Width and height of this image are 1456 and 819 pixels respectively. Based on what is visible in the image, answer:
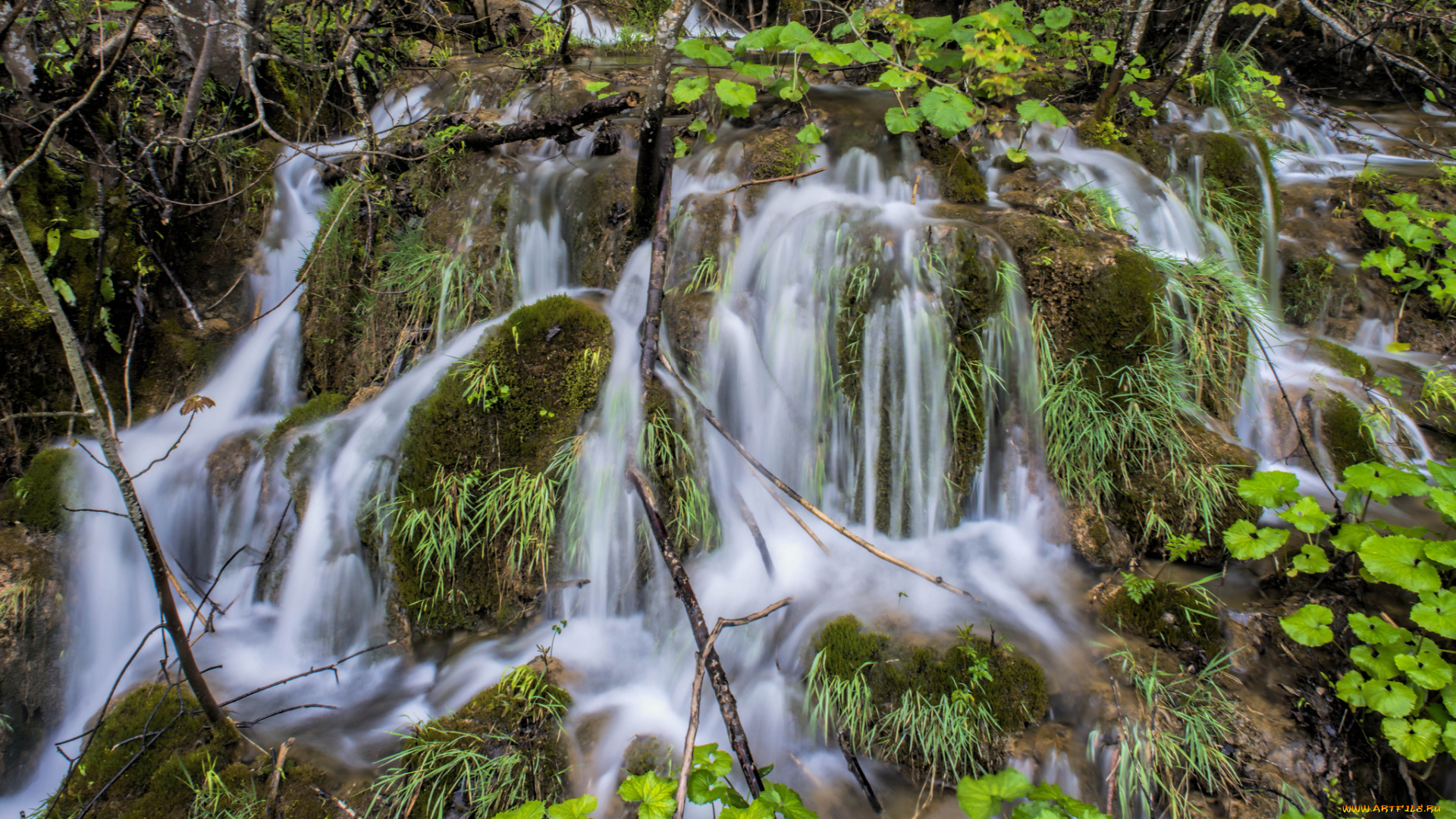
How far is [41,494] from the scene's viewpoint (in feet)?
10.6

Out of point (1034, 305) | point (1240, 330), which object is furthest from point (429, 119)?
point (1240, 330)

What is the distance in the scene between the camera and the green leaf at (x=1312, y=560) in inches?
94.3

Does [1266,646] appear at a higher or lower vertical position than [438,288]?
lower

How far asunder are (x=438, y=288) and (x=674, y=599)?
94.8 inches

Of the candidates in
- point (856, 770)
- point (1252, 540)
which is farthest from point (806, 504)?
point (1252, 540)

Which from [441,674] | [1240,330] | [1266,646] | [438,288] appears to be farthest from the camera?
[438,288]

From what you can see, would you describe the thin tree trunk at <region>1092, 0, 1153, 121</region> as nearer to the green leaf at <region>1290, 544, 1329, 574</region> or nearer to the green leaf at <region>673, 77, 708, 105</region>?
the green leaf at <region>673, 77, 708, 105</region>

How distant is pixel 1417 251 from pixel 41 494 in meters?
8.57

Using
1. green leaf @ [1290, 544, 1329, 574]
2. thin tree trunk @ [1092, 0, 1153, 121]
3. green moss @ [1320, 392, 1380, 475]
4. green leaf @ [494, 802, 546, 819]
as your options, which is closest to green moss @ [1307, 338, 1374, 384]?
green moss @ [1320, 392, 1380, 475]

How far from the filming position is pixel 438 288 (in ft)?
13.0

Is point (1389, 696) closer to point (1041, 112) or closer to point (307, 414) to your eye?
point (1041, 112)

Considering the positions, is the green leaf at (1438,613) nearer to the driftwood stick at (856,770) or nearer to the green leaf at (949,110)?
the driftwood stick at (856,770)

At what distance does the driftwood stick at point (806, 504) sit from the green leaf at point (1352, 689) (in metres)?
1.21

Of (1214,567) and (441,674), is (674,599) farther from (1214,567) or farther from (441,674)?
(1214,567)
